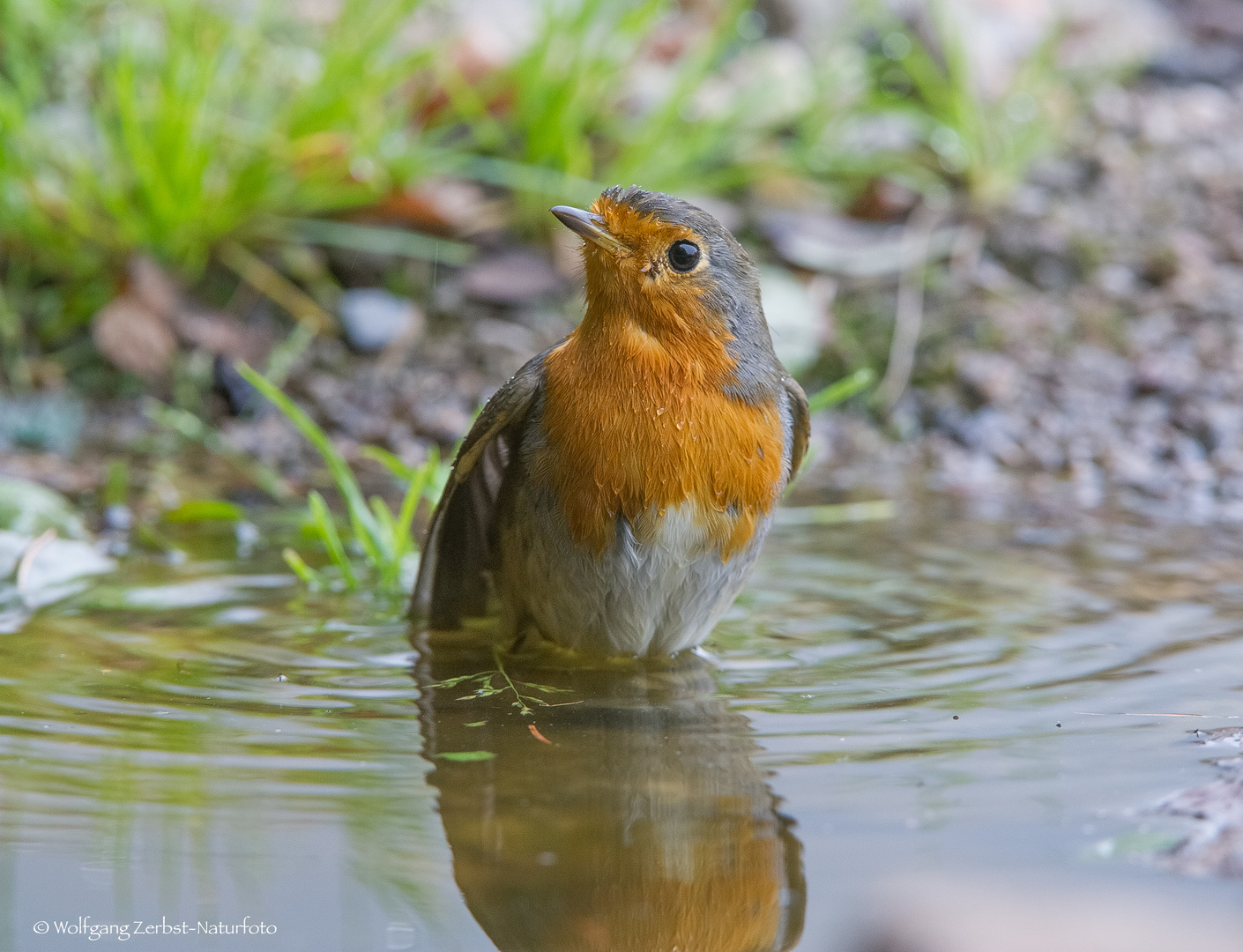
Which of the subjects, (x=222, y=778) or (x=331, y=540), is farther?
(x=331, y=540)

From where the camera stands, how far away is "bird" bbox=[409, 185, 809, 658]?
269 cm

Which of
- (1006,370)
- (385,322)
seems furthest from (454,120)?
(1006,370)

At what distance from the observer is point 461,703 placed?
8.17 feet

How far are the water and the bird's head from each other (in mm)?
703

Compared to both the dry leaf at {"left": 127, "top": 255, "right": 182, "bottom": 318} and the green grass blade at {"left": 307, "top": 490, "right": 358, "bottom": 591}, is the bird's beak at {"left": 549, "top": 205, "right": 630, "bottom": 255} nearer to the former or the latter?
the green grass blade at {"left": 307, "top": 490, "right": 358, "bottom": 591}

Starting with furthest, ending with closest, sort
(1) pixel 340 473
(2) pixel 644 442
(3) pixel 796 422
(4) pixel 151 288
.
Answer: (4) pixel 151 288 → (1) pixel 340 473 → (3) pixel 796 422 → (2) pixel 644 442

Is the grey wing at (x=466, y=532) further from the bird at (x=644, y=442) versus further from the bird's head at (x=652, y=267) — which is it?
the bird's head at (x=652, y=267)

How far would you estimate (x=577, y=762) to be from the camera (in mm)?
2156

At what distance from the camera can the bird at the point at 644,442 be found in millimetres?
2688

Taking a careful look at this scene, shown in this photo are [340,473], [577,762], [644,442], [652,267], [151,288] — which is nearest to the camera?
[577,762]

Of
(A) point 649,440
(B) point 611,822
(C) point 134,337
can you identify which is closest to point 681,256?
(A) point 649,440

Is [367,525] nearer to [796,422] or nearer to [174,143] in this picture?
[796,422]

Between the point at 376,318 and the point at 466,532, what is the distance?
2.34 meters

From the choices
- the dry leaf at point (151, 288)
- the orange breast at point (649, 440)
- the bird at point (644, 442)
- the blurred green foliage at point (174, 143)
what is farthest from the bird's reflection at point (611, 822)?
the blurred green foliage at point (174, 143)
